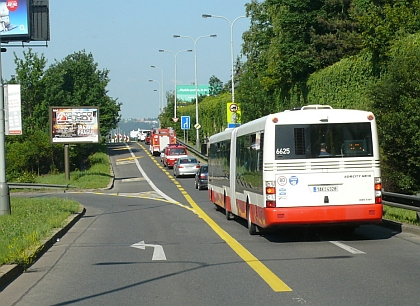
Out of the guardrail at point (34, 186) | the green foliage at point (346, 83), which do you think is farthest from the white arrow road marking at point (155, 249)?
the guardrail at point (34, 186)

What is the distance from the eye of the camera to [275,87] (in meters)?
52.3

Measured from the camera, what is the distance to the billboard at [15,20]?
37.9 m

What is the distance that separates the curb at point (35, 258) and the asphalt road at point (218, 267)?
127 mm

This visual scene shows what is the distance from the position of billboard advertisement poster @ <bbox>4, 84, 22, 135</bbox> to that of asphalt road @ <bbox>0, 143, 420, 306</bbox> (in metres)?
3.88

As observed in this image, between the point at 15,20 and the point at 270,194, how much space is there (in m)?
28.0

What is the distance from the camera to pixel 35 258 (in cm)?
1262

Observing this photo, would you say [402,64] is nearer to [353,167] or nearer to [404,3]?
[353,167]

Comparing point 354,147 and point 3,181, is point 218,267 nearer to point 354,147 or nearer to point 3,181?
point 354,147

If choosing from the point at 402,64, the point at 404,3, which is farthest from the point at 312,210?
the point at 404,3

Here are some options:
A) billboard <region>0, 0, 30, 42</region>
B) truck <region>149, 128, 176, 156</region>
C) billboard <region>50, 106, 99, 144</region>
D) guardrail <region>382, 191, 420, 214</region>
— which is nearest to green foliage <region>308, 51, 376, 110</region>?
guardrail <region>382, 191, 420, 214</region>

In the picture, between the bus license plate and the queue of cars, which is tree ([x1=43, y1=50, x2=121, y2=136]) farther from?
the bus license plate

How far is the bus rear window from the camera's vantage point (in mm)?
14164

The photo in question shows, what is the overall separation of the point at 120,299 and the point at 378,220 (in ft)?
23.2

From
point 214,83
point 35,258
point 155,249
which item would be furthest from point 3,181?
point 214,83
